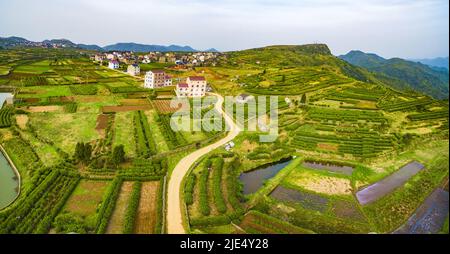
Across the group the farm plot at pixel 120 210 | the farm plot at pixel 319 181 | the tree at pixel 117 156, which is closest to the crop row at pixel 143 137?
the tree at pixel 117 156

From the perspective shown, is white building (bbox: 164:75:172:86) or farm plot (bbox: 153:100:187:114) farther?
white building (bbox: 164:75:172:86)

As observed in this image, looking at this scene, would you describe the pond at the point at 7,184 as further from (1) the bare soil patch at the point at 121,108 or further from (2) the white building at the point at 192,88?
(2) the white building at the point at 192,88

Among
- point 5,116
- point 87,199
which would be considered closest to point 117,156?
point 87,199

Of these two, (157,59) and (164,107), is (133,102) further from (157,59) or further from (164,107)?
(157,59)

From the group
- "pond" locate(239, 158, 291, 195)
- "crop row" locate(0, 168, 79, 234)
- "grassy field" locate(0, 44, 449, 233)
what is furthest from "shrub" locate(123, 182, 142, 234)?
"pond" locate(239, 158, 291, 195)

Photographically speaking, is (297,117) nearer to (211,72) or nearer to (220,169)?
(220,169)

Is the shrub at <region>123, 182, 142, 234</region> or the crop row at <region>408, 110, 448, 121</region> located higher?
the crop row at <region>408, 110, 448, 121</region>

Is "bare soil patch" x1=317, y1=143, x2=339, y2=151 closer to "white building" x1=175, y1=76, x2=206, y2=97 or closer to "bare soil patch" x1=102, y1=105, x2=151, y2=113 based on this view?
"bare soil patch" x1=102, y1=105, x2=151, y2=113
